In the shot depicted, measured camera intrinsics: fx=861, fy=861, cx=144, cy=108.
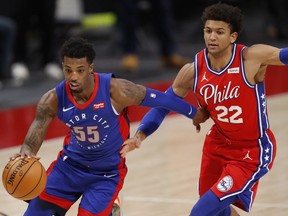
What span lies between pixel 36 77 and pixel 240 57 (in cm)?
750

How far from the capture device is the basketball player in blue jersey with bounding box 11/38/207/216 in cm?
566

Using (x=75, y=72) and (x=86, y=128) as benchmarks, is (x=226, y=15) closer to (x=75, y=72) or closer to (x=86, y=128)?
(x=75, y=72)

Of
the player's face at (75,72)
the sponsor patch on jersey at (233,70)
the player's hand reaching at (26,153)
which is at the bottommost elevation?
the player's hand reaching at (26,153)

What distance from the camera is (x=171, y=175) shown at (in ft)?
26.9

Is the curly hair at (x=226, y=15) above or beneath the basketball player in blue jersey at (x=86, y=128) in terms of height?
above

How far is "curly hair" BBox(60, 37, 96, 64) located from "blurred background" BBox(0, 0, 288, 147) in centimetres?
399

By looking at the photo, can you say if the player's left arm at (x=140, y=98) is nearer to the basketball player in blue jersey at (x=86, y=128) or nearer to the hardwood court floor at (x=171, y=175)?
the basketball player in blue jersey at (x=86, y=128)

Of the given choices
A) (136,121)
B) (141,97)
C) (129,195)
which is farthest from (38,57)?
(141,97)

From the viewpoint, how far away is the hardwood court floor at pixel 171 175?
709 centimetres

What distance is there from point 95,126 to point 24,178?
0.61m

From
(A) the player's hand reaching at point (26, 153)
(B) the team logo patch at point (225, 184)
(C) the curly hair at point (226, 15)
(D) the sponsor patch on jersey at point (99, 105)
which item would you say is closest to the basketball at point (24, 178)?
(A) the player's hand reaching at point (26, 153)

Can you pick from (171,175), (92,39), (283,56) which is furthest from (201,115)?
(92,39)

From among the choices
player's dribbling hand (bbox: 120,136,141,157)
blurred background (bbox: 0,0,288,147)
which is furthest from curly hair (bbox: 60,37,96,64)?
blurred background (bbox: 0,0,288,147)

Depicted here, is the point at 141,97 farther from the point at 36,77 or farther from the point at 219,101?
the point at 36,77
